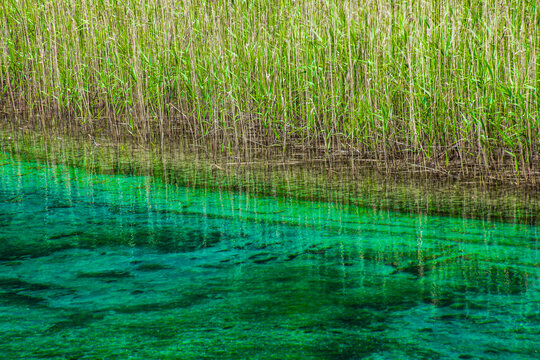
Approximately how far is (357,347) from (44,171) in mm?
2165

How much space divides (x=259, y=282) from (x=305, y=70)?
170 cm

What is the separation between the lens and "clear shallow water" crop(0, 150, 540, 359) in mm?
1187

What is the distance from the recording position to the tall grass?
2553mm

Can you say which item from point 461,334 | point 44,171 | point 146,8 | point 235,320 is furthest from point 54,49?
point 461,334

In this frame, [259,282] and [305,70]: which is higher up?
[305,70]

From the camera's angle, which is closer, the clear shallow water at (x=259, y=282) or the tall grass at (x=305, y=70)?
the clear shallow water at (x=259, y=282)

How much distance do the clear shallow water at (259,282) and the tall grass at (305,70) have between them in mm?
712

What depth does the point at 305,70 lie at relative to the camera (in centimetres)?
300

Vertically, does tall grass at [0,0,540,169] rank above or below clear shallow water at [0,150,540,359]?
above

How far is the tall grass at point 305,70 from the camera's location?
101 inches

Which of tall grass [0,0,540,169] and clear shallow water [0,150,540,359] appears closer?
clear shallow water [0,150,540,359]

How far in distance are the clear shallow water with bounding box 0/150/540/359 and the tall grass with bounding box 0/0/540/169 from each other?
0.71 m

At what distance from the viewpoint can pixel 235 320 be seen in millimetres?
1285

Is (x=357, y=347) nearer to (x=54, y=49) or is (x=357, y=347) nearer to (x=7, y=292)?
(x=7, y=292)
